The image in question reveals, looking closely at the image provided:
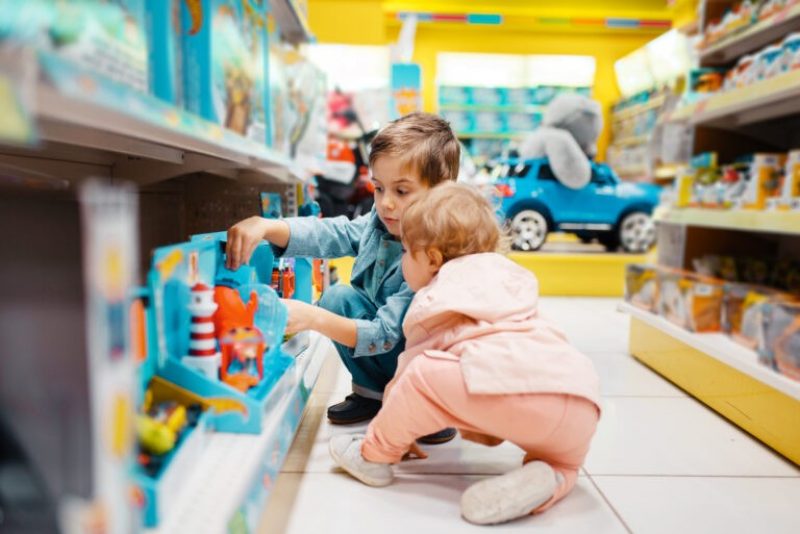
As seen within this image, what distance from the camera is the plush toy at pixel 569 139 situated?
3670mm

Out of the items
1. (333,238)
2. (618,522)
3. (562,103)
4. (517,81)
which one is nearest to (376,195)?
(333,238)

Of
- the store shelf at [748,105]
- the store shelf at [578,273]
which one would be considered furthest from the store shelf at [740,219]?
the store shelf at [578,273]

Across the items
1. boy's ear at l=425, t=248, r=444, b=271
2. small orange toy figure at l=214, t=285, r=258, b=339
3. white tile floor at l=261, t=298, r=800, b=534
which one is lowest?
white tile floor at l=261, t=298, r=800, b=534

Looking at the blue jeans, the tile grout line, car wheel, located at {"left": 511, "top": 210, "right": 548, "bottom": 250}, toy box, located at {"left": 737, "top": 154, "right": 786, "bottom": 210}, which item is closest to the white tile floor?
the tile grout line

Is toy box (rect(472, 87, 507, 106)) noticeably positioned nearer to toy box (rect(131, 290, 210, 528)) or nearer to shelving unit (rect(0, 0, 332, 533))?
shelving unit (rect(0, 0, 332, 533))

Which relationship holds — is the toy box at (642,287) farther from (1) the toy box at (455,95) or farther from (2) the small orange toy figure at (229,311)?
(1) the toy box at (455,95)

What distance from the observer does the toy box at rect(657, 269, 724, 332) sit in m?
1.71

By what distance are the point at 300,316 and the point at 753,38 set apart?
1.77 metres

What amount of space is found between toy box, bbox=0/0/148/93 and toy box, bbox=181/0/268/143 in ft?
0.67

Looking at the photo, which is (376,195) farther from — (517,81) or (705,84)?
(517,81)

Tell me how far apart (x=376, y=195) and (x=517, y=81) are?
5476mm

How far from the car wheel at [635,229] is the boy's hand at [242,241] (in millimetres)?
3247

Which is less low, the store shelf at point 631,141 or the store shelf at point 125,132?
the store shelf at point 631,141

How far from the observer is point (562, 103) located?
3.93m
